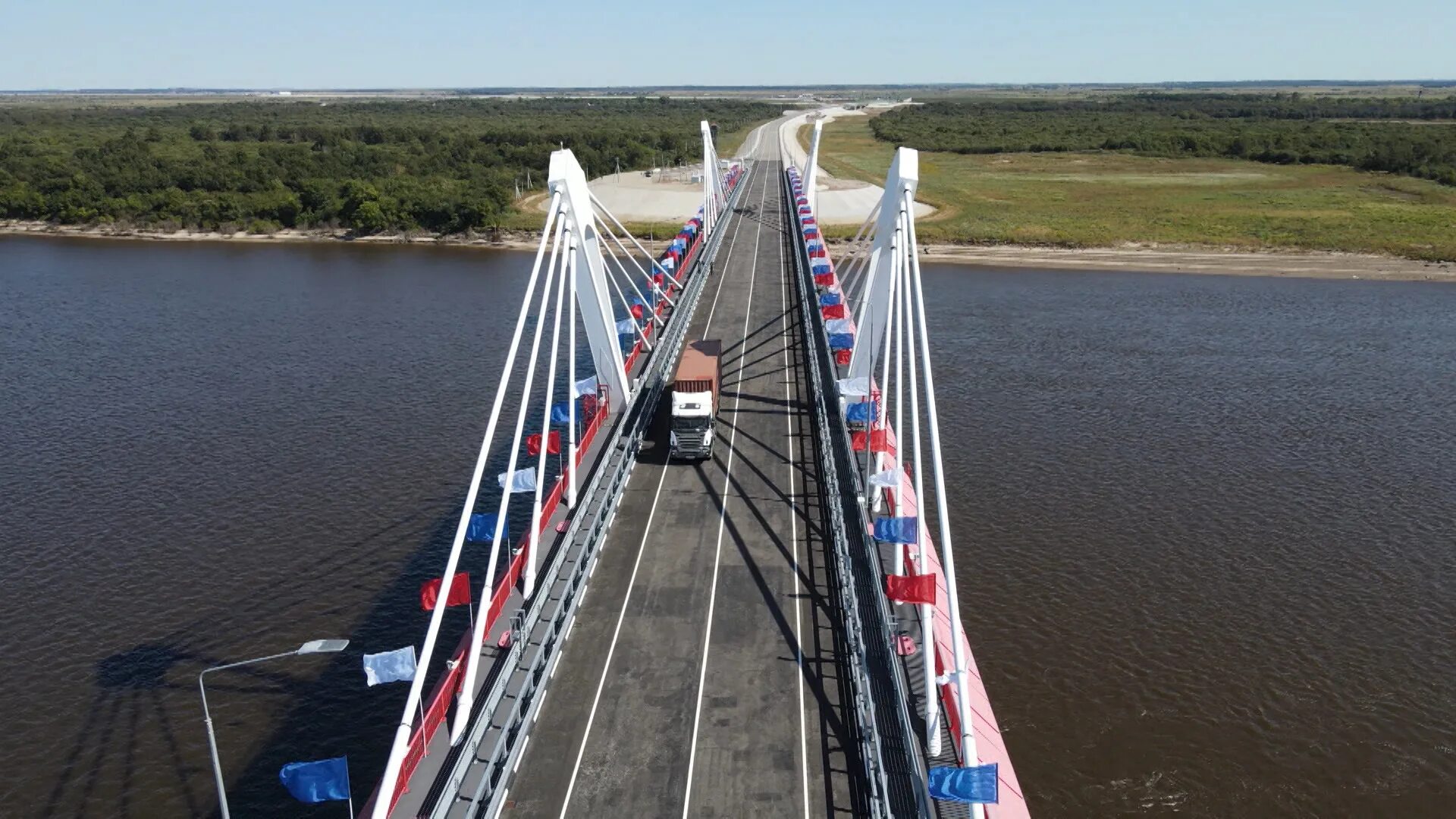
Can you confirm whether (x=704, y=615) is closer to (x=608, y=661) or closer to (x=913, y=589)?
(x=608, y=661)

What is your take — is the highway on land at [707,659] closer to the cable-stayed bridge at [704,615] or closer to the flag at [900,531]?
the cable-stayed bridge at [704,615]

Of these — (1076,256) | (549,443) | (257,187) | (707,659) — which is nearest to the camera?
(707,659)

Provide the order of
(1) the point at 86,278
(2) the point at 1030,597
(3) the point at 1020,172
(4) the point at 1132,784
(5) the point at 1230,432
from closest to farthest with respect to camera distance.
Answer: (4) the point at 1132,784 → (2) the point at 1030,597 → (5) the point at 1230,432 → (1) the point at 86,278 → (3) the point at 1020,172

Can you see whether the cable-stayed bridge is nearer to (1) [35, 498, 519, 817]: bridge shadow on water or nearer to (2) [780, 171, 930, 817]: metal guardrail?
(2) [780, 171, 930, 817]: metal guardrail

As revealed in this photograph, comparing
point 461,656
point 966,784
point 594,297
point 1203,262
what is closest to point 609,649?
point 461,656

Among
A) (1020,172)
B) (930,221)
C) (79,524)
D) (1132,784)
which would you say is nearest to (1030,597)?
(1132,784)

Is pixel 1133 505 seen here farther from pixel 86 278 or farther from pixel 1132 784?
pixel 86 278
